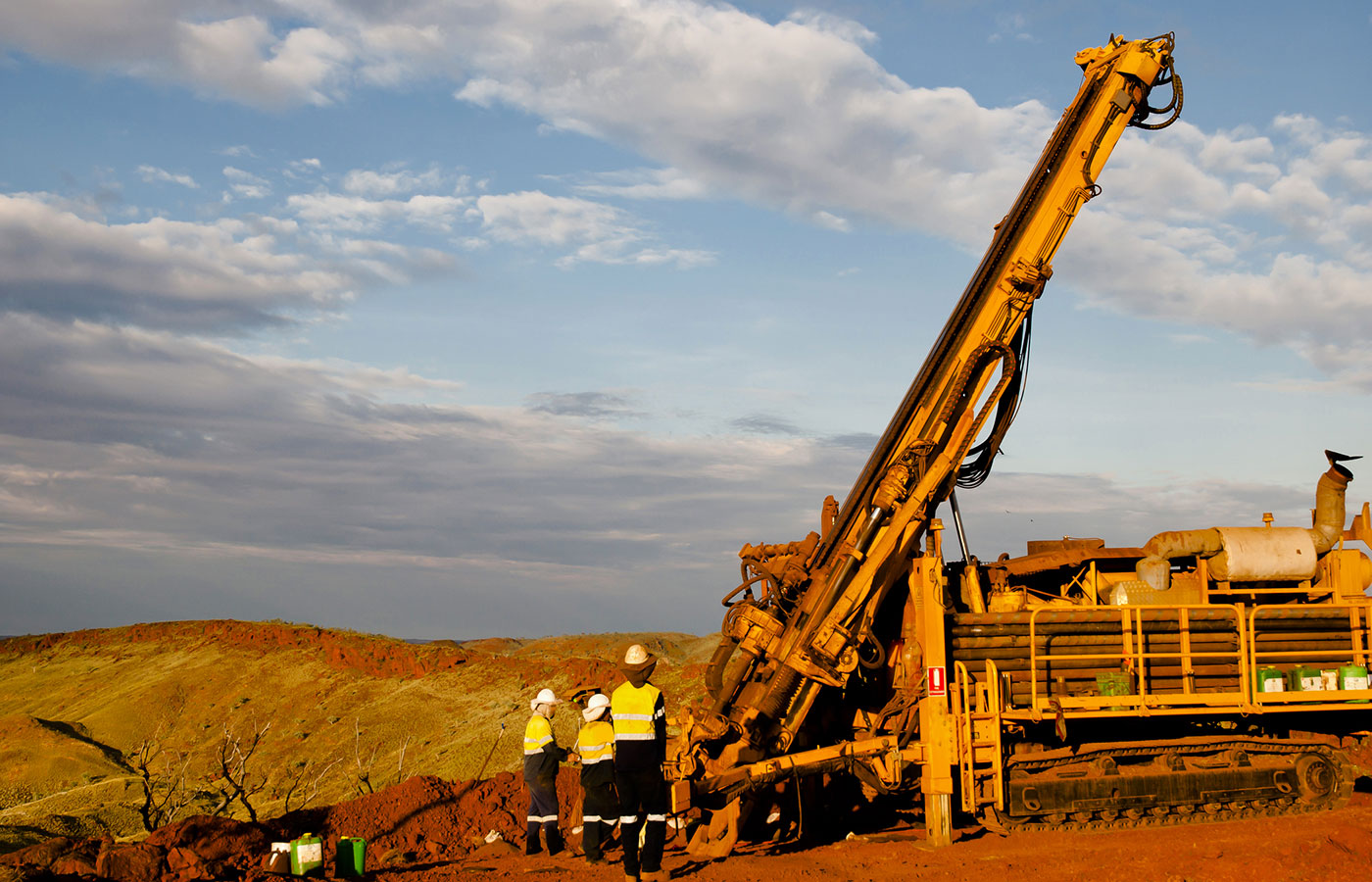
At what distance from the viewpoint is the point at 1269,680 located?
10367 millimetres

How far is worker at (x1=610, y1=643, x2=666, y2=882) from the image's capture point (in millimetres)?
8383

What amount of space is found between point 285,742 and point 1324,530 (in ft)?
65.8

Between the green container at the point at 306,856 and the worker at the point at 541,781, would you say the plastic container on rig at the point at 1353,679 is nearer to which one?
the worker at the point at 541,781

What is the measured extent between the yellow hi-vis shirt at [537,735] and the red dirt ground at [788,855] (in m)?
1.06

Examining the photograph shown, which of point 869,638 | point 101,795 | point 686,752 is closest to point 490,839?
point 686,752

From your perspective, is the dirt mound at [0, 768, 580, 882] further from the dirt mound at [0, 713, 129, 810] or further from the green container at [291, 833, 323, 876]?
the dirt mound at [0, 713, 129, 810]

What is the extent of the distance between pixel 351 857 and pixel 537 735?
6.85 feet

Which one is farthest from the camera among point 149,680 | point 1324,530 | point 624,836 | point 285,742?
point 149,680

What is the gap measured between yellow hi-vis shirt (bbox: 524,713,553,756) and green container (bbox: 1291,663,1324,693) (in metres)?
7.67

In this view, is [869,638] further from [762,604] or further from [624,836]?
[624,836]

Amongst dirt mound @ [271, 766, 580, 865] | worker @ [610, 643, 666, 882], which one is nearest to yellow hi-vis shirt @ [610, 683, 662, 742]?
worker @ [610, 643, 666, 882]

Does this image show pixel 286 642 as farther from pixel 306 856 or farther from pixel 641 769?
pixel 641 769

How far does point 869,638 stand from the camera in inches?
405

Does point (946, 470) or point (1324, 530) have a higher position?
point (946, 470)
